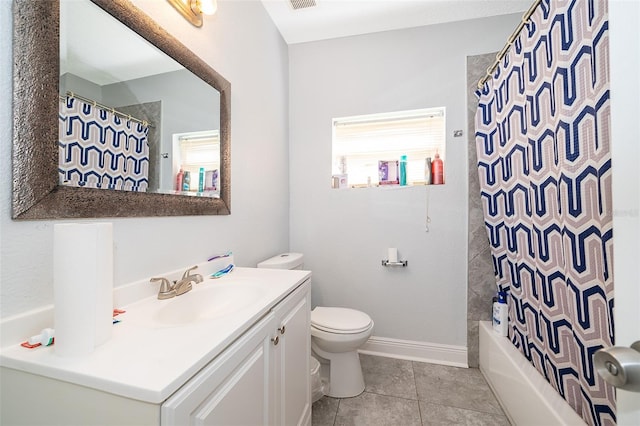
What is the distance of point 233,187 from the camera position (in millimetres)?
1472

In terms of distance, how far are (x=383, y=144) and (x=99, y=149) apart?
187 cm

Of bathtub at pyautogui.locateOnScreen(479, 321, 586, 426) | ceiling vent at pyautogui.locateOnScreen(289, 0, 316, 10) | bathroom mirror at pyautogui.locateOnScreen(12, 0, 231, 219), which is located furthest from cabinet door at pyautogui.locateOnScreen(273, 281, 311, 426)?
ceiling vent at pyautogui.locateOnScreen(289, 0, 316, 10)

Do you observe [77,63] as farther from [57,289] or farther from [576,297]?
[576,297]

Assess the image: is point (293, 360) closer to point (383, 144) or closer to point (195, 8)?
point (195, 8)

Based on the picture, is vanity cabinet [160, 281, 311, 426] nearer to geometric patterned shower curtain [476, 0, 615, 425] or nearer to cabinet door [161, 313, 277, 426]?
cabinet door [161, 313, 277, 426]

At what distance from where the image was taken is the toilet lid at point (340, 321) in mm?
1514

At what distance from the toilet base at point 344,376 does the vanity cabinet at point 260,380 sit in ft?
1.20

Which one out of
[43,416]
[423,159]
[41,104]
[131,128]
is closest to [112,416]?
[43,416]

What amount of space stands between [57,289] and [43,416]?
25cm

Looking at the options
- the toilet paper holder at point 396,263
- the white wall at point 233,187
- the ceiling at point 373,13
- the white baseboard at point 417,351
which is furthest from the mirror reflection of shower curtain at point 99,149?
the white baseboard at point 417,351

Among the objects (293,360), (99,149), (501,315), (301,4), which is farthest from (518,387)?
(301,4)

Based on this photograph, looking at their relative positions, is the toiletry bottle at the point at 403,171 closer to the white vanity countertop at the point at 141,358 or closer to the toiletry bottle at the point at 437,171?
the toiletry bottle at the point at 437,171

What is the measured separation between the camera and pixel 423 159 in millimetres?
2088

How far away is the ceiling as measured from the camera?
69.7 inches
